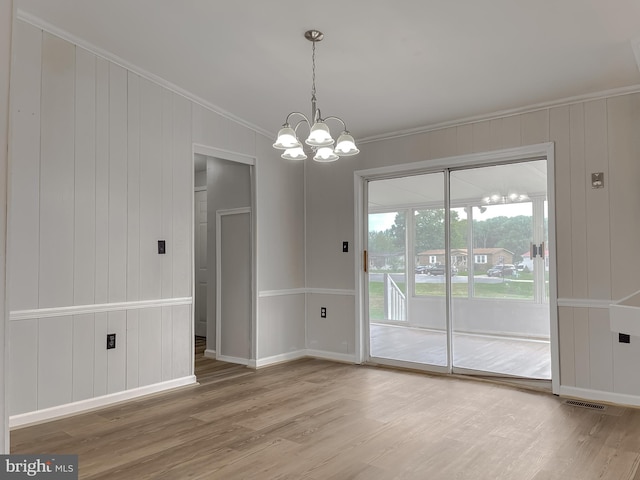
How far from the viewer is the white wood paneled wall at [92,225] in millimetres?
3600

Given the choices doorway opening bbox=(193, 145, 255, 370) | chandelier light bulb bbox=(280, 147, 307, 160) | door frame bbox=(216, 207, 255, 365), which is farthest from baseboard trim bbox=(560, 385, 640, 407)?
door frame bbox=(216, 207, 255, 365)

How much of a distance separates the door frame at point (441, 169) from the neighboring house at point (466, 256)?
0.45 m

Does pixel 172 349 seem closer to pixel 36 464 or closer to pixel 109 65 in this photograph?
pixel 36 464

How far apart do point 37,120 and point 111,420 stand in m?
2.36

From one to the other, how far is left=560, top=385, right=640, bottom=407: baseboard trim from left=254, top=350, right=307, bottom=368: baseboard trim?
291 cm

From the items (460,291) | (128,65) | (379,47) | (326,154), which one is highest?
(128,65)

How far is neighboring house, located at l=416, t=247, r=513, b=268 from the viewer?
15.3ft

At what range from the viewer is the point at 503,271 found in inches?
183

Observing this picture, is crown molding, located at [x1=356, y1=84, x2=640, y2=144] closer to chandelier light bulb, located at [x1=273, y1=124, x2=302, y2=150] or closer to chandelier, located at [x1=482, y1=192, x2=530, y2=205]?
chandelier, located at [x1=482, y1=192, x2=530, y2=205]

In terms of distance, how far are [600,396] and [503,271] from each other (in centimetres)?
132

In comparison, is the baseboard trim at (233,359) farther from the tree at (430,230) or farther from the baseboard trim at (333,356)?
the tree at (430,230)

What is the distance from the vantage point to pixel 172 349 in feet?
15.0

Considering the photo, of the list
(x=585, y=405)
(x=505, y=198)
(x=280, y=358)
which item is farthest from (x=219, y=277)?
(x=585, y=405)

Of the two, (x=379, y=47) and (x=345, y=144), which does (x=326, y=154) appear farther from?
(x=379, y=47)
